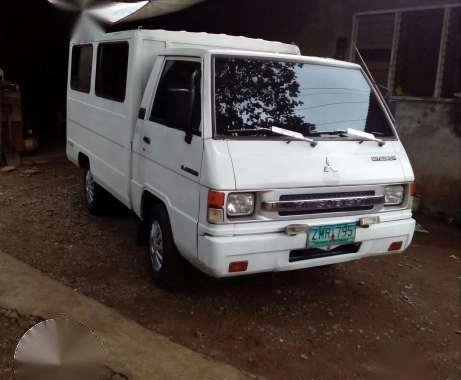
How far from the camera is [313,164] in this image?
10.9 feet

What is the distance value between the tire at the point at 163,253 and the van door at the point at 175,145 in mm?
149

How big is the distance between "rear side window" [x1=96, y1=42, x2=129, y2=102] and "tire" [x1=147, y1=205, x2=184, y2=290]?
1208 mm

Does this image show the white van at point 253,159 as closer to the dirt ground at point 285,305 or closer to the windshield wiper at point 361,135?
the windshield wiper at point 361,135

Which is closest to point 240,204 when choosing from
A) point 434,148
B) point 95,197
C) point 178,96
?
point 178,96

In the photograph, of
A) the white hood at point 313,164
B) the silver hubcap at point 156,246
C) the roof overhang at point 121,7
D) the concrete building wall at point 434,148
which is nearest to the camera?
the white hood at point 313,164

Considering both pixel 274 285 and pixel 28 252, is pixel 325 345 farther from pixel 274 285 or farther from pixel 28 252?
pixel 28 252

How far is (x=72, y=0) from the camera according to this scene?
7488 mm

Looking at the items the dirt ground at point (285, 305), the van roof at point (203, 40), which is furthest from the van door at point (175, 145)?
the dirt ground at point (285, 305)

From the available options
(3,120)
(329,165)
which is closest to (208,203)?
(329,165)

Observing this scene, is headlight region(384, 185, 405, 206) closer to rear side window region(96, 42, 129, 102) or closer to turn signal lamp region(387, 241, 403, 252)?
turn signal lamp region(387, 241, 403, 252)

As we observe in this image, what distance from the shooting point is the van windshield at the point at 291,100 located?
342cm

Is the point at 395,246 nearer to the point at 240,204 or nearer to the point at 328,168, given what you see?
the point at 328,168

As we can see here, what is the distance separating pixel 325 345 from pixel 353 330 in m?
0.34

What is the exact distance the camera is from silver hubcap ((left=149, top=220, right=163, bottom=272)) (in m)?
3.95
